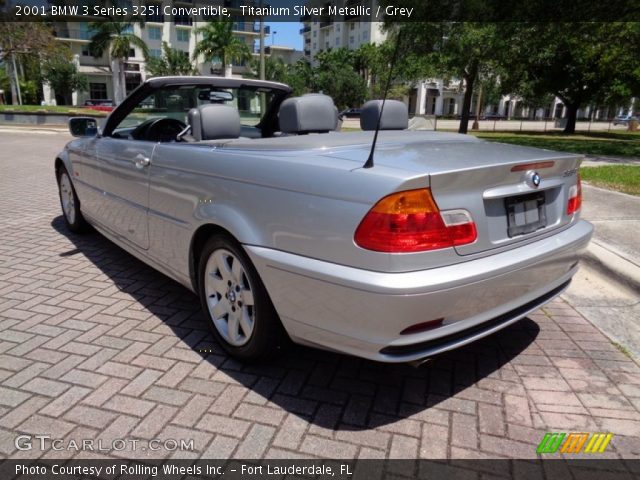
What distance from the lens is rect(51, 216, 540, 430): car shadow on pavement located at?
8.24 feet

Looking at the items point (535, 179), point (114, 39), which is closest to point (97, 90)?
point (114, 39)

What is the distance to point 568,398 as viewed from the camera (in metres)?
2.63

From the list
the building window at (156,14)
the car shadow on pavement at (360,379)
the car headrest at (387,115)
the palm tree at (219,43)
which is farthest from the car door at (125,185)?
the building window at (156,14)

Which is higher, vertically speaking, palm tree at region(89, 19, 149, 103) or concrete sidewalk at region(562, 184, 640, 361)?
palm tree at region(89, 19, 149, 103)

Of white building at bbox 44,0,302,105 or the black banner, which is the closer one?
the black banner

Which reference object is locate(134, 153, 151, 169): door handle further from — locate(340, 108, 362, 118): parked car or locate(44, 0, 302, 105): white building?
locate(44, 0, 302, 105): white building

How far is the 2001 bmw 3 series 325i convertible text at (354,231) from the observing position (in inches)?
82.7

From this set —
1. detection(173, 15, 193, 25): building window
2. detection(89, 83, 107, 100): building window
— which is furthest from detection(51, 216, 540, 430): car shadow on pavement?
detection(89, 83, 107, 100): building window

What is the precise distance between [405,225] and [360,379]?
44.0 inches

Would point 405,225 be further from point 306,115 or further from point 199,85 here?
point 199,85

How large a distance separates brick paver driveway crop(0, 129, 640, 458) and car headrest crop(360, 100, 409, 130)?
70.5 inches

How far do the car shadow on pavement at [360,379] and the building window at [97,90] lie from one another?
72514mm

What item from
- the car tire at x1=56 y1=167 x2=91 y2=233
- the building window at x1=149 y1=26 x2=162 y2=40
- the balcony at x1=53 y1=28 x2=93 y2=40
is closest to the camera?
the car tire at x1=56 y1=167 x2=91 y2=233

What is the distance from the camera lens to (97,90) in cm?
6712
